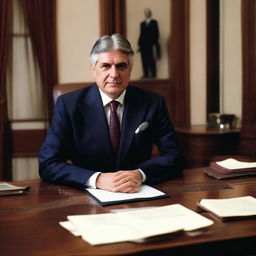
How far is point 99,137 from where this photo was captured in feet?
8.02

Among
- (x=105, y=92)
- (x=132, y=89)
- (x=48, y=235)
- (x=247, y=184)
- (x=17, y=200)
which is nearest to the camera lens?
(x=48, y=235)

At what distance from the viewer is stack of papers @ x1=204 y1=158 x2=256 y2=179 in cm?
222

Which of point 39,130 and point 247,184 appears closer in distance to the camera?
point 247,184

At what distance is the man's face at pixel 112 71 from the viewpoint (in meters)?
2.46

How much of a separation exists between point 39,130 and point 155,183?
3.10m

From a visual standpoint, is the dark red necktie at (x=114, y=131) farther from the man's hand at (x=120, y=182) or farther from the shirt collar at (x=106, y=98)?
the man's hand at (x=120, y=182)

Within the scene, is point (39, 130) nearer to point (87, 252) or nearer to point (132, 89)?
point (132, 89)

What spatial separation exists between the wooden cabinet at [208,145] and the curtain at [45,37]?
1.58m

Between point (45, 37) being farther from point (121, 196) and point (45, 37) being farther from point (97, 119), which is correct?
point (121, 196)

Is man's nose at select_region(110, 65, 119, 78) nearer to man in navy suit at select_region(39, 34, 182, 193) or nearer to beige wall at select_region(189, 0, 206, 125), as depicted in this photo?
man in navy suit at select_region(39, 34, 182, 193)

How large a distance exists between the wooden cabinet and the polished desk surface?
6.87ft

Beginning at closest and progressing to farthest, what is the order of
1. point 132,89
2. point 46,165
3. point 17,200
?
point 17,200 → point 46,165 → point 132,89

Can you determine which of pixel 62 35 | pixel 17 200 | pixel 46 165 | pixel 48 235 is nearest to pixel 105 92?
pixel 46 165

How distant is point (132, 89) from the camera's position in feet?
8.88
